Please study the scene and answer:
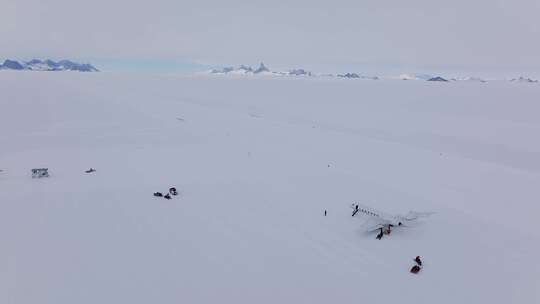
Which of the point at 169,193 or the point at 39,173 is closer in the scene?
the point at 169,193

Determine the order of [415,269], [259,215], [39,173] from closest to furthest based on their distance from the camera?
[415,269] → [259,215] → [39,173]

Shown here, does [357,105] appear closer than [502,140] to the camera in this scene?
No

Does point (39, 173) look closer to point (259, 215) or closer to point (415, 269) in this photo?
point (259, 215)

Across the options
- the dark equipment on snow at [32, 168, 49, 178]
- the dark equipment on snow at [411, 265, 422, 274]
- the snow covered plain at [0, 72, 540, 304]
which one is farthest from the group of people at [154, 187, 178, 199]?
the dark equipment on snow at [411, 265, 422, 274]

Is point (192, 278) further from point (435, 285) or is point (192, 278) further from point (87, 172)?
point (87, 172)

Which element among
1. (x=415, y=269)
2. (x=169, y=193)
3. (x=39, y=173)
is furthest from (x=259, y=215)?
(x=39, y=173)

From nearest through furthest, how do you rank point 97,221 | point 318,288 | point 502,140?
point 318,288
point 97,221
point 502,140

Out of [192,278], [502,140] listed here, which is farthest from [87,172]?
[502,140]

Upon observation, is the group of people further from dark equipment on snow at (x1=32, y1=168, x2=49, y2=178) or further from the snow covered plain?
dark equipment on snow at (x1=32, y1=168, x2=49, y2=178)
